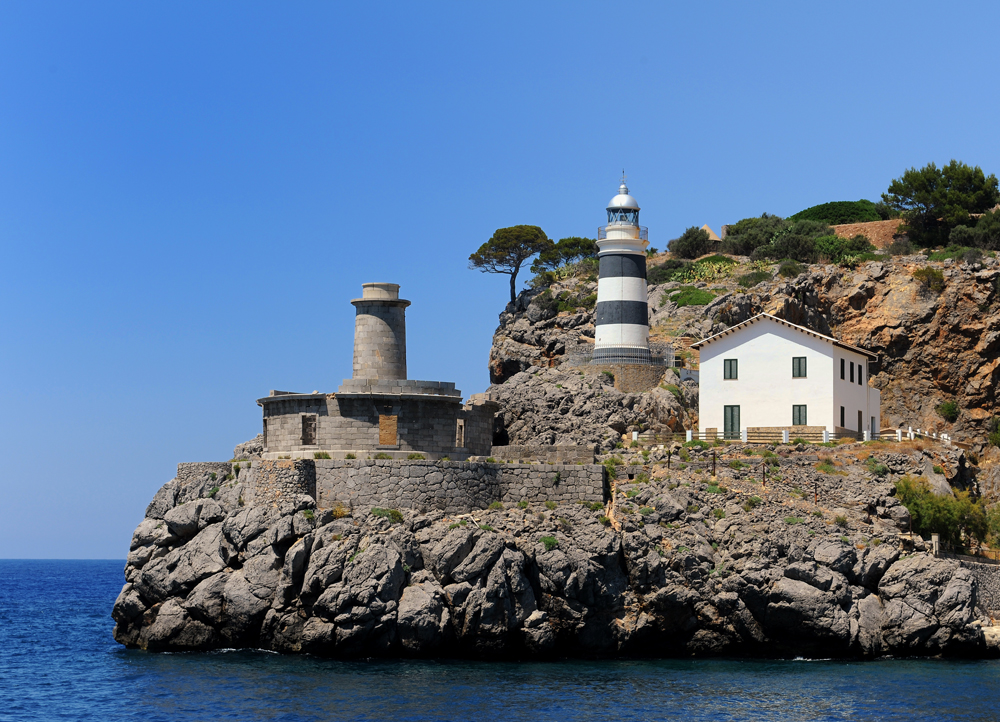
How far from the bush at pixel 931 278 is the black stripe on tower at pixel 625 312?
12.4 m

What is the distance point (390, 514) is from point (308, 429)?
5.03m

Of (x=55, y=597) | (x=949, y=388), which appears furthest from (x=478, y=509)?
(x=55, y=597)

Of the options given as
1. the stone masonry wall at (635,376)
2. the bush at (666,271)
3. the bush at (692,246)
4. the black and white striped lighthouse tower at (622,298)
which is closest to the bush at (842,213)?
Result: the bush at (692,246)

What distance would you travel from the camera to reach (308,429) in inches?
1549

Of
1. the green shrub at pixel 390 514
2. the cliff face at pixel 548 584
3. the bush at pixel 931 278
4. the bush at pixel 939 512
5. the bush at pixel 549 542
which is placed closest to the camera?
the cliff face at pixel 548 584

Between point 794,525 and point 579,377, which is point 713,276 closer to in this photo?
point 579,377

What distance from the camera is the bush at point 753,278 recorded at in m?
62.4

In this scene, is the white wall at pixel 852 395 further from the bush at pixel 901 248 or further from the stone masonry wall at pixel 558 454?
the bush at pixel 901 248

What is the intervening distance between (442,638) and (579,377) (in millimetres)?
18447

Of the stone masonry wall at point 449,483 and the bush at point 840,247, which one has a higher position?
the bush at point 840,247

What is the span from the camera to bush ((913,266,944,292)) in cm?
5209

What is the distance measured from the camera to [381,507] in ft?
120

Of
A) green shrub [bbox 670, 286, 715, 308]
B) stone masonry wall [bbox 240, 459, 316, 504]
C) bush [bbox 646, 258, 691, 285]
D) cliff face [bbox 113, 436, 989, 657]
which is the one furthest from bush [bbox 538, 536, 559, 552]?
bush [bbox 646, 258, 691, 285]

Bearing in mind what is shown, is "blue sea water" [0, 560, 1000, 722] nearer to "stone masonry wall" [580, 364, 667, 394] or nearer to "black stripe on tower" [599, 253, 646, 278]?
"stone masonry wall" [580, 364, 667, 394]
